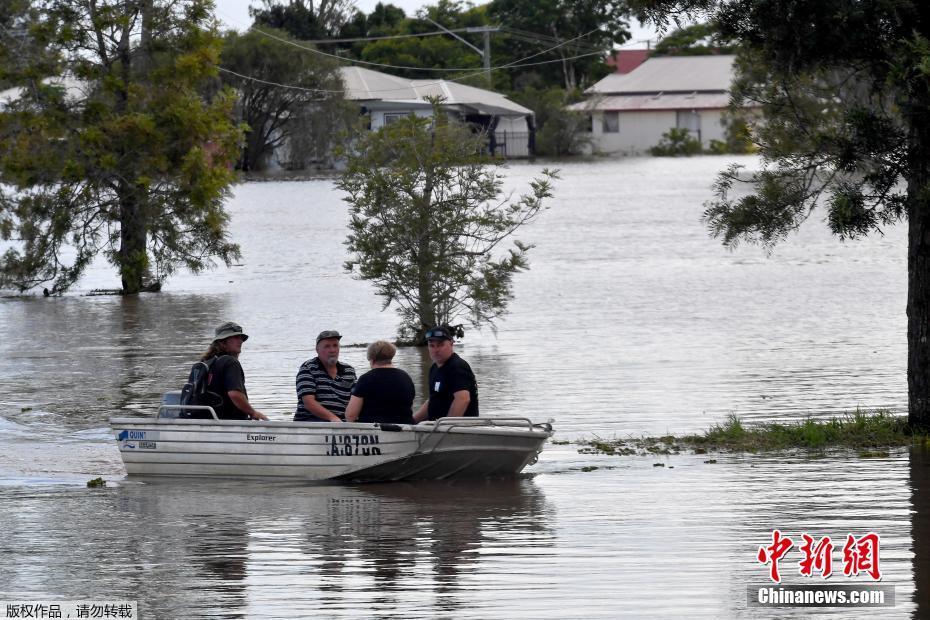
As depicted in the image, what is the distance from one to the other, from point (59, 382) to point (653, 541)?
11638 mm

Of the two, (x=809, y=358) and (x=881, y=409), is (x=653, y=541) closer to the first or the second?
(x=881, y=409)

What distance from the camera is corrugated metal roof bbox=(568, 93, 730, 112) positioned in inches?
4363

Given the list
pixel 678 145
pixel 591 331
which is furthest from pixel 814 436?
pixel 678 145

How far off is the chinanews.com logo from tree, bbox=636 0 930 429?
3.60 meters

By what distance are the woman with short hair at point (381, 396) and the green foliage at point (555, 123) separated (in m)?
98.5

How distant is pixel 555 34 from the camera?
384 feet

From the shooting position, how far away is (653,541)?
923 cm

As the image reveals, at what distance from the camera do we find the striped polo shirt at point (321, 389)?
40.0ft

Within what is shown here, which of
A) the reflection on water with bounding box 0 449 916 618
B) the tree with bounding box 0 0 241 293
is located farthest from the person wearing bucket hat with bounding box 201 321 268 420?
the tree with bounding box 0 0 241 293

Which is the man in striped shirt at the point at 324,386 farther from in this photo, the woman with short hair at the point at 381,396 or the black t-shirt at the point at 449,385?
the black t-shirt at the point at 449,385

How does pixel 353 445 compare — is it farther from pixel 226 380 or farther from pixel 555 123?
pixel 555 123

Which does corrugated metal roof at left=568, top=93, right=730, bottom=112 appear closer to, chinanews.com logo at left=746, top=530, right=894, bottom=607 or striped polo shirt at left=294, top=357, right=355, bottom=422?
striped polo shirt at left=294, top=357, right=355, bottom=422

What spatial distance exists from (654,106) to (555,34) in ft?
34.7

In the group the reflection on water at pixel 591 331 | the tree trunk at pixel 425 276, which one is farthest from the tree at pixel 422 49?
the tree trunk at pixel 425 276
